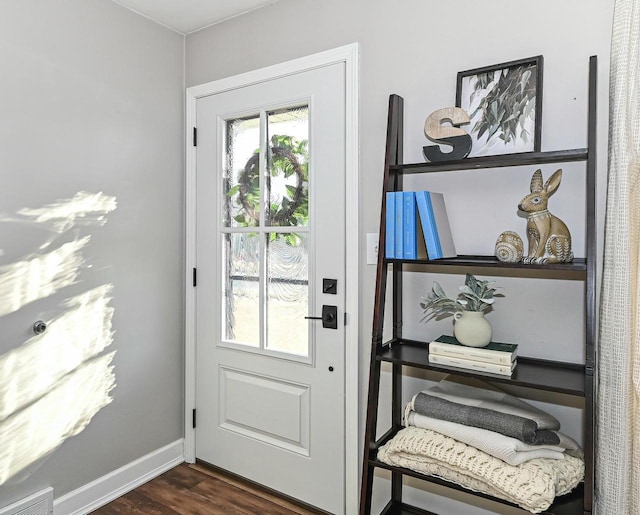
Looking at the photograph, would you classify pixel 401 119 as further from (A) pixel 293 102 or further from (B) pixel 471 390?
(B) pixel 471 390

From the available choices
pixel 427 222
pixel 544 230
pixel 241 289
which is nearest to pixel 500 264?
pixel 544 230

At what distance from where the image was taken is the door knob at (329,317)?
6.81 feet

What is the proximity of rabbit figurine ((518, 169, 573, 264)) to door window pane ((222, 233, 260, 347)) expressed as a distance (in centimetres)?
131

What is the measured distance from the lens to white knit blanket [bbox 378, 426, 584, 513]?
4.30ft

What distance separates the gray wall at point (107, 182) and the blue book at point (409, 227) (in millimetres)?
1436

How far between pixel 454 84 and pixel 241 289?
4.57 feet

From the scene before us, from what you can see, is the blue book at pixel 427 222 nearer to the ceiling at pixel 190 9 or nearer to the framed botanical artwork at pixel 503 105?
the framed botanical artwork at pixel 503 105

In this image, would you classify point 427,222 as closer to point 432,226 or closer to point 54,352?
point 432,226

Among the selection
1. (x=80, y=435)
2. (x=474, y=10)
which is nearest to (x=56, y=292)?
(x=80, y=435)

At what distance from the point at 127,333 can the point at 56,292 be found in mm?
418

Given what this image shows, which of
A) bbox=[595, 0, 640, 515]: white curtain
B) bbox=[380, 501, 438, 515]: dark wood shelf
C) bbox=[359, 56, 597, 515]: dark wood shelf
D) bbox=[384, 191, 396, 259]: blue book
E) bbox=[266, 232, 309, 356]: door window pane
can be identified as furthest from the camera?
bbox=[266, 232, 309, 356]: door window pane

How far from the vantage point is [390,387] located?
1957 mm

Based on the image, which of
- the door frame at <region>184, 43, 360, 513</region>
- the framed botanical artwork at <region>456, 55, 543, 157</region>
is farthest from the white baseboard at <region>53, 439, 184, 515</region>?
the framed botanical artwork at <region>456, 55, 543, 157</region>

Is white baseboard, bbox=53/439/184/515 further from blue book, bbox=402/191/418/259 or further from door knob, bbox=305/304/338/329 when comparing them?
blue book, bbox=402/191/418/259
